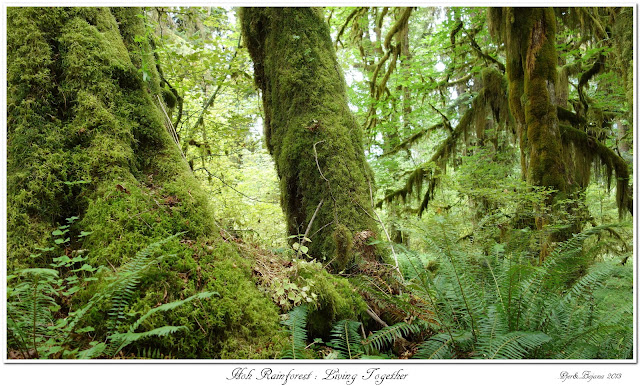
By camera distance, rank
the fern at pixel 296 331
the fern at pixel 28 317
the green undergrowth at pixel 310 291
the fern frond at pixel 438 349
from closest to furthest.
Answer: the fern at pixel 28 317 → the fern at pixel 296 331 → the fern frond at pixel 438 349 → the green undergrowth at pixel 310 291

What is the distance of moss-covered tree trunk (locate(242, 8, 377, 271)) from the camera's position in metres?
3.41

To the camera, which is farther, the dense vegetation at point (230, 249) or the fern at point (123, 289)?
the dense vegetation at point (230, 249)

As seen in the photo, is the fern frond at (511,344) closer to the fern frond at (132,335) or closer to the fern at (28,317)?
the fern frond at (132,335)

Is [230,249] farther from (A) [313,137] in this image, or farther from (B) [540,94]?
(B) [540,94]

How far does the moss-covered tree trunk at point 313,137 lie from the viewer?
341 centimetres

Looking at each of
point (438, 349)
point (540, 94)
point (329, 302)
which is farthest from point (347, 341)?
point (540, 94)

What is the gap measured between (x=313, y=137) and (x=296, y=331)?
2136 millimetres

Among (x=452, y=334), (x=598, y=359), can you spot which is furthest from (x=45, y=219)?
(x=598, y=359)

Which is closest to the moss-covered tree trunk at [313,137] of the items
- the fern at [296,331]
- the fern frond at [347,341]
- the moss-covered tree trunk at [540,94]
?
the fern frond at [347,341]

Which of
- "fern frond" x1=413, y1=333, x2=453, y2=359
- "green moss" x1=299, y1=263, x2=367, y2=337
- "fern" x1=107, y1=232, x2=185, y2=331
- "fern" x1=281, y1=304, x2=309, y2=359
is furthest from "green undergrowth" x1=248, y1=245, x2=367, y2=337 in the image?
"fern" x1=107, y1=232, x2=185, y2=331

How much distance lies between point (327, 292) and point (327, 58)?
268cm

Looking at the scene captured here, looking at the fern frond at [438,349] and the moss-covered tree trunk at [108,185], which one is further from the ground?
the moss-covered tree trunk at [108,185]

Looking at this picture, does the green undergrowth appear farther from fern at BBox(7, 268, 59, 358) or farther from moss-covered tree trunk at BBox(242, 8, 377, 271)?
fern at BBox(7, 268, 59, 358)

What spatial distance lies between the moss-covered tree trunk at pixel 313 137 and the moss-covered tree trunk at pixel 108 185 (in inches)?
50.3
